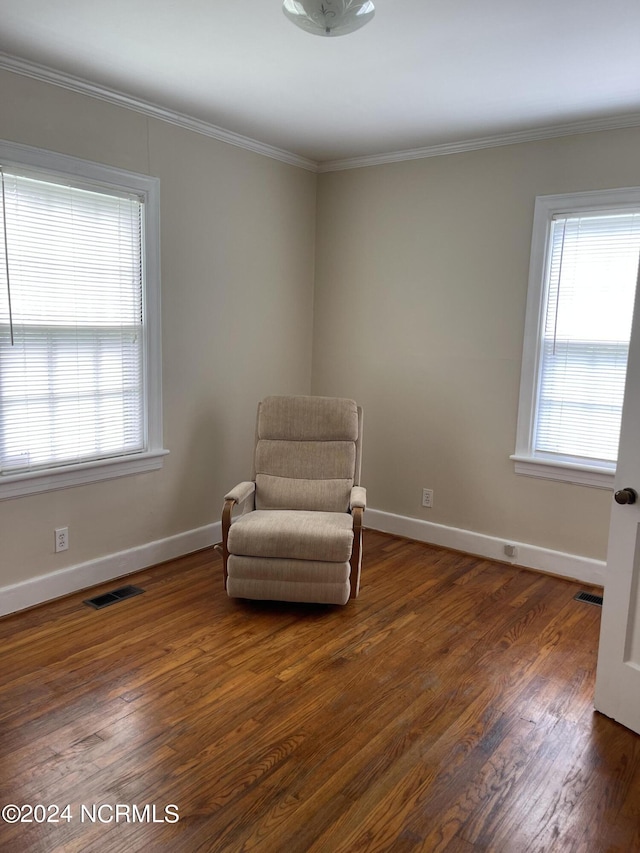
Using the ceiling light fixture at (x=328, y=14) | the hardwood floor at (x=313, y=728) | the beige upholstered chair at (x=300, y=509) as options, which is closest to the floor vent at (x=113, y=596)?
the hardwood floor at (x=313, y=728)

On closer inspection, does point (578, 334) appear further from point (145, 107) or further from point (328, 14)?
point (145, 107)

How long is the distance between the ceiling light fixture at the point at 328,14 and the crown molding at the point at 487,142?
1.85m

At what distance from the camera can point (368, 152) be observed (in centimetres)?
418

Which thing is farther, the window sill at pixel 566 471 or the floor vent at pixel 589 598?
the window sill at pixel 566 471

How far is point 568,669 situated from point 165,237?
9.83 ft

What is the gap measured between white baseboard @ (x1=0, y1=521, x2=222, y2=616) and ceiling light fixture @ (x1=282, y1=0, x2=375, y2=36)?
272 cm

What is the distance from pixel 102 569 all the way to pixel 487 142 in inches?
131

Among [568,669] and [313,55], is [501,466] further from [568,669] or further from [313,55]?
[313,55]

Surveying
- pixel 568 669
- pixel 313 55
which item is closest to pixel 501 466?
pixel 568 669

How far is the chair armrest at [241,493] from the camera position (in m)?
3.32

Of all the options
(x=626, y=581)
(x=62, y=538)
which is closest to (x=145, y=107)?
(x=62, y=538)

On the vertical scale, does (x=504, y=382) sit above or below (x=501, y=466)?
above

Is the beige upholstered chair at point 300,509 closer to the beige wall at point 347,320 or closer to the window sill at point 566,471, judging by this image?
the beige wall at point 347,320

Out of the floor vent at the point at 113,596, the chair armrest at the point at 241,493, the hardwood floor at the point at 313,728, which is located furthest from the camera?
the chair armrest at the point at 241,493
